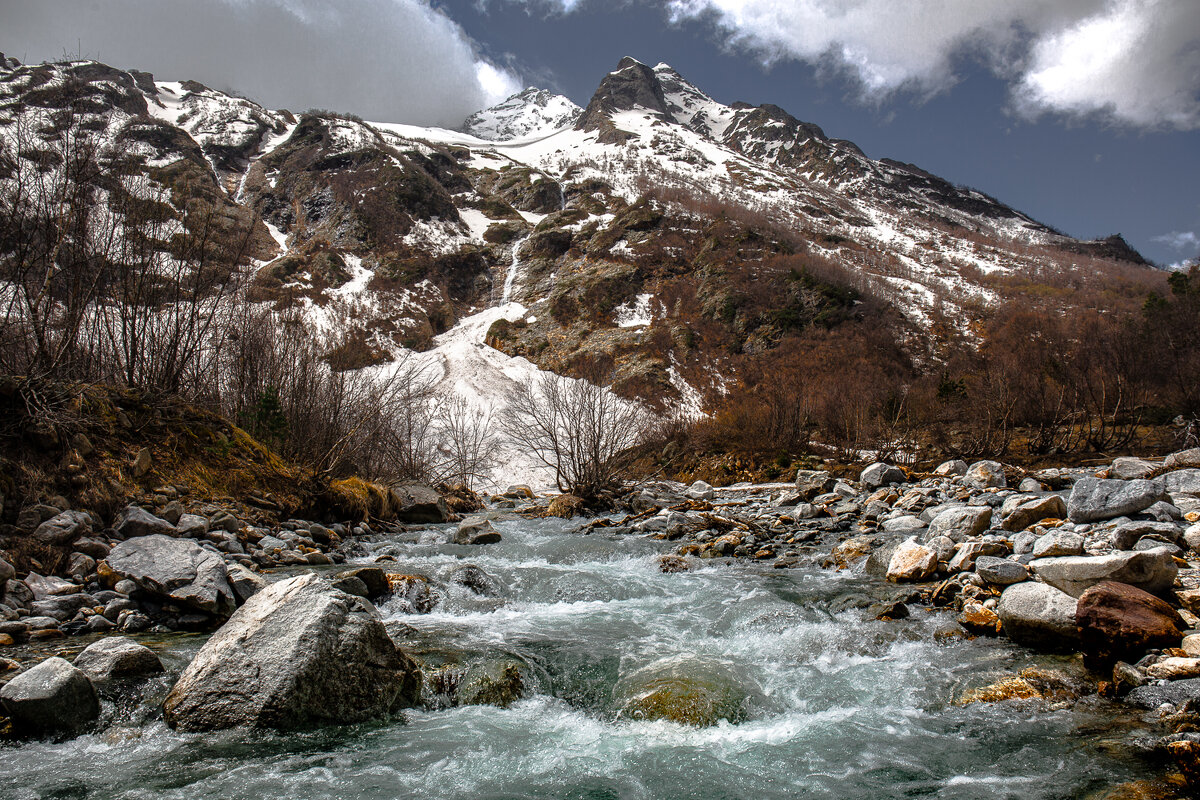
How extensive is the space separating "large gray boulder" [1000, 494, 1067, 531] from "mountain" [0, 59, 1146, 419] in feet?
47.5

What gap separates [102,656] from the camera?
14.4 feet

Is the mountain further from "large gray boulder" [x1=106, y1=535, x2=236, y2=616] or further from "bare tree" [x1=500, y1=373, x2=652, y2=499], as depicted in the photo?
"bare tree" [x1=500, y1=373, x2=652, y2=499]

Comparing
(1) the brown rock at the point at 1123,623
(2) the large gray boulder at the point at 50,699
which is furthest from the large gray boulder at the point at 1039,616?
(2) the large gray boulder at the point at 50,699

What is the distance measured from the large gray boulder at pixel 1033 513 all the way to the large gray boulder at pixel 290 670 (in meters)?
8.36

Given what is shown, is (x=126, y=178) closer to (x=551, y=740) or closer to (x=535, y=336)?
(x=551, y=740)

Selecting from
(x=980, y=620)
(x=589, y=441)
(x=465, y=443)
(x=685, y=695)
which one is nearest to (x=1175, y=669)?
(x=980, y=620)

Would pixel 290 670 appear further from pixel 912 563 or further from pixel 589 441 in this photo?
pixel 589 441

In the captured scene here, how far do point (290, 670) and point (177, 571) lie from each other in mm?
2829

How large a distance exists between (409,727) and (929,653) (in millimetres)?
5042

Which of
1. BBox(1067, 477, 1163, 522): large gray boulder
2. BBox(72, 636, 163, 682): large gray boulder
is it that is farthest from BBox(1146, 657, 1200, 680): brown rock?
BBox(72, 636, 163, 682): large gray boulder

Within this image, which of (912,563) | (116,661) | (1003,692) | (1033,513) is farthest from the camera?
(1033,513)

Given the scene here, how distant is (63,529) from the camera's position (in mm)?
6289

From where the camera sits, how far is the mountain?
1734 inches

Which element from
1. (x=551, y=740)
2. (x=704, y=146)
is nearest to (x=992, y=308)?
(x=551, y=740)
